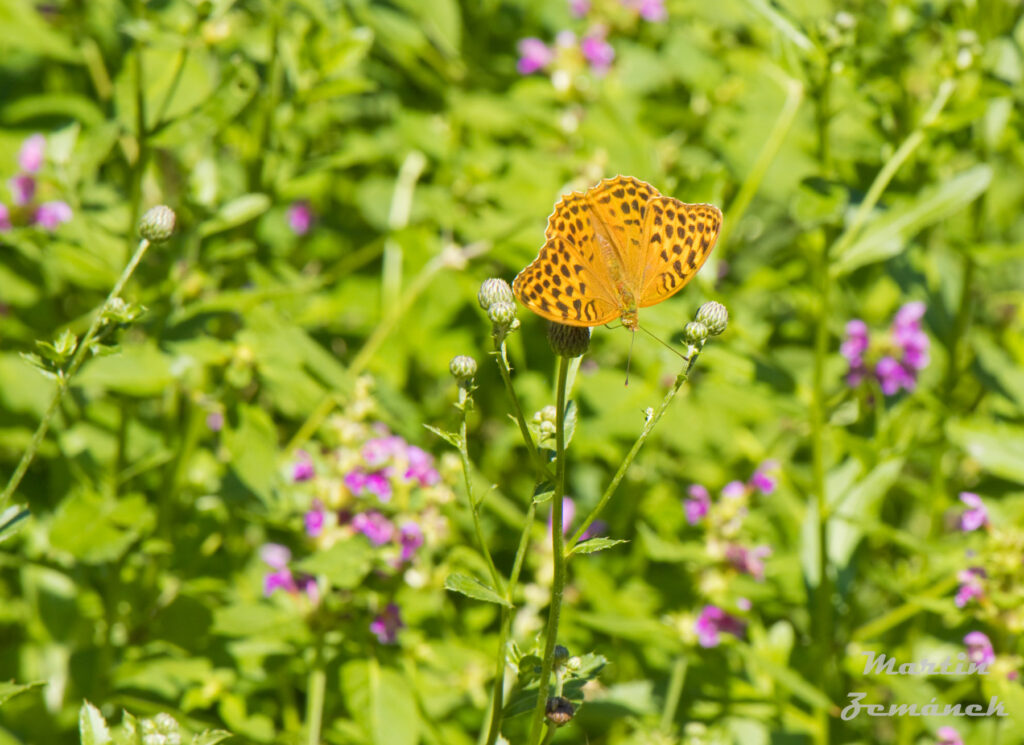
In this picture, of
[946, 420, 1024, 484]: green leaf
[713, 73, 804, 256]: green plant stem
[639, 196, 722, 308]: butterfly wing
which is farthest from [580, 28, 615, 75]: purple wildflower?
[639, 196, 722, 308]: butterfly wing

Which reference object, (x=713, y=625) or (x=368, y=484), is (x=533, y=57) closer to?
(x=368, y=484)

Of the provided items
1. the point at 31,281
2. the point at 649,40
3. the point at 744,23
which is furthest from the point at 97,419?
the point at 744,23

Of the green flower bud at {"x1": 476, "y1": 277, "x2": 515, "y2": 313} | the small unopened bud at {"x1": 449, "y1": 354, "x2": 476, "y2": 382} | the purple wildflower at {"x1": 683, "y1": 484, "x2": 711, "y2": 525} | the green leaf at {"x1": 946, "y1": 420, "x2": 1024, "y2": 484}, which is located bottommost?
the purple wildflower at {"x1": 683, "y1": 484, "x2": 711, "y2": 525}

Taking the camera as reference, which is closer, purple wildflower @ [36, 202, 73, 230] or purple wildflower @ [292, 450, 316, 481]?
purple wildflower @ [292, 450, 316, 481]

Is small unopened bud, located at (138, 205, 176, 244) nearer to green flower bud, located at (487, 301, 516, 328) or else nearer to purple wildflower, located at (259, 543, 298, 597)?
green flower bud, located at (487, 301, 516, 328)

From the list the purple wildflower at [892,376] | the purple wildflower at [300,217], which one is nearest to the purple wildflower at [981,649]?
the purple wildflower at [892,376]

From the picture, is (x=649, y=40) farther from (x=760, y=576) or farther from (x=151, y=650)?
(x=151, y=650)
